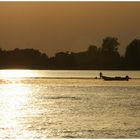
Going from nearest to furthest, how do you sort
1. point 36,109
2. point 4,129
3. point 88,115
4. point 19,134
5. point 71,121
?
1. point 19,134
2. point 4,129
3. point 71,121
4. point 88,115
5. point 36,109

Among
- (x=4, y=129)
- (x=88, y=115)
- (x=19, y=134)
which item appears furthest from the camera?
(x=88, y=115)

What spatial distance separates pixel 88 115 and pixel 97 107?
275 inches

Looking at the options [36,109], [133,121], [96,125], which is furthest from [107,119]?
[36,109]

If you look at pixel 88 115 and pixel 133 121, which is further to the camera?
pixel 88 115

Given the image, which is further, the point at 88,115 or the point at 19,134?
the point at 88,115

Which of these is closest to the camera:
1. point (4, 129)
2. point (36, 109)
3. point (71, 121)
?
point (4, 129)

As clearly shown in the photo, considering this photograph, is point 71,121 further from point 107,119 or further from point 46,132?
point 46,132

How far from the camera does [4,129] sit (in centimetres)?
3058

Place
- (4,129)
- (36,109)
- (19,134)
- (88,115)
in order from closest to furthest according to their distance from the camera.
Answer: (19,134)
(4,129)
(88,115)
(36,109)

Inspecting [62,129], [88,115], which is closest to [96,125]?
[62,129]

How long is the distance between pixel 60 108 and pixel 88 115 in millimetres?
6264

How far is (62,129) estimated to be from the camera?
100ft

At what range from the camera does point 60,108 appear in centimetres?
4506

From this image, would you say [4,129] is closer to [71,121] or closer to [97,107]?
[71,121]
